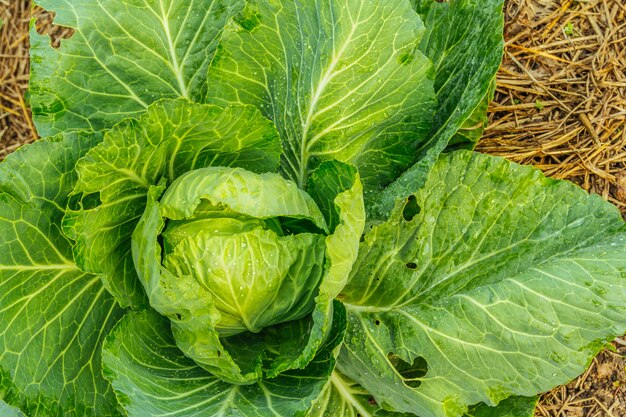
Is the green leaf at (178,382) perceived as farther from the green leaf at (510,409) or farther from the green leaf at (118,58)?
the green leaf at (118,58)

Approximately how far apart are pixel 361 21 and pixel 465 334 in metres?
1.05

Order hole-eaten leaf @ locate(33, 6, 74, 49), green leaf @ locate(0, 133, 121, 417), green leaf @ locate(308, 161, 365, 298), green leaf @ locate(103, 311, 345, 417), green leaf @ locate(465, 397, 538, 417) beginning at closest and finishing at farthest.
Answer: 1. green leaf @ locate(308, 161, 365, 298)
2. green leaf @ locate(103, 311, 345, 417)
3. green leaf @ locate(0, 133, 121, 417)
4. green leaf @ locate(465, 397, 538, 417)
5. hole-eaten leaf @ locate(33, 6, 74, 49)

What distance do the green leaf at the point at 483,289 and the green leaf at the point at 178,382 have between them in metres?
0.24

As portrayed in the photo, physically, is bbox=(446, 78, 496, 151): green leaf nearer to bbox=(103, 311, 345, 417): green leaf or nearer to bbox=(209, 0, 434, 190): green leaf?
bbox=(209, 0, 434, 190): green leaf

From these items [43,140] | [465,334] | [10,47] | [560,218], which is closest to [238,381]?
[465,334]

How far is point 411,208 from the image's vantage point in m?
2.42

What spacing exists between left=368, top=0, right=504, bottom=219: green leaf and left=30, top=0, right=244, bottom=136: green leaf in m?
0.74

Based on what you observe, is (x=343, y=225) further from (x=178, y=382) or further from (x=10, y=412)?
(x=10, y=412)

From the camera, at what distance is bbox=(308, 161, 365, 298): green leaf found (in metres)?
1.93

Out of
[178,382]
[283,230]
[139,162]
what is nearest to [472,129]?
[283,230]

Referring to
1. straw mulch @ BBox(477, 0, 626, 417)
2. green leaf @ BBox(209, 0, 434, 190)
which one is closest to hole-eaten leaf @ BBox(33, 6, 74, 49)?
green leaf @ BBox(209, 0, 434, 190)

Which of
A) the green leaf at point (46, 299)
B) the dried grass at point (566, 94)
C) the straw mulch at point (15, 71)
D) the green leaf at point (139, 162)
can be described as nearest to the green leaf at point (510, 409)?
the dried grass at point (566, 94)

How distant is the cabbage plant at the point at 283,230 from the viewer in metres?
2.07

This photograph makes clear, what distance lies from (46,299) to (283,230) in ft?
2.70
